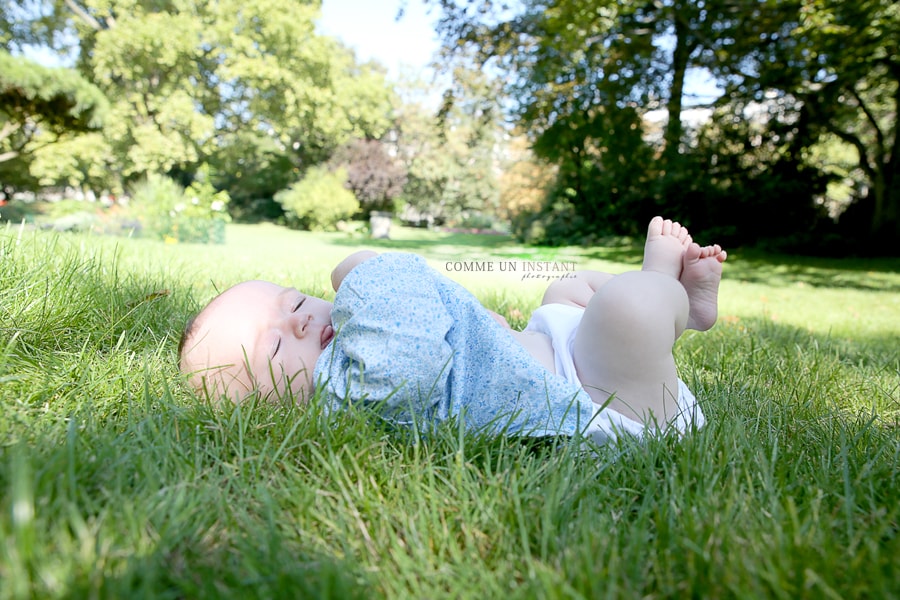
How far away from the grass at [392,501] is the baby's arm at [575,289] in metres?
0.51

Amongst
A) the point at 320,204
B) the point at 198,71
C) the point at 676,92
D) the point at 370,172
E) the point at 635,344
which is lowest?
the point at 635,344

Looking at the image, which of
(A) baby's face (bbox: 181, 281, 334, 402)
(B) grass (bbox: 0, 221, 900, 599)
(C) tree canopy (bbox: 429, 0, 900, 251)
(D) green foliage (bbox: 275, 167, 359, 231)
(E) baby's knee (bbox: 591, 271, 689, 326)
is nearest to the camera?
(B) grass (bbox: 0, 221, 900, 599)

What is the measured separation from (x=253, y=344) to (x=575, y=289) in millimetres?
1101

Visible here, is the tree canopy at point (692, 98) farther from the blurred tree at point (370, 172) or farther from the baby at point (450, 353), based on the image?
the blurred tree at point (370, 172)

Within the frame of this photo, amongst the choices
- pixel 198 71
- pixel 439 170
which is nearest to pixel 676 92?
pixel 198 71

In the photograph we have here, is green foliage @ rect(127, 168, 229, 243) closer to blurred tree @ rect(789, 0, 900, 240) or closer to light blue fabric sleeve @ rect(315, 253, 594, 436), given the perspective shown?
light blue fabric sleeve @ rect(315, 253, 594, 436)

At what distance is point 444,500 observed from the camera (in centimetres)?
100

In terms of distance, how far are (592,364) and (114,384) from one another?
4.01 feet

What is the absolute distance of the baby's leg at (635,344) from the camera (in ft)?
4.24

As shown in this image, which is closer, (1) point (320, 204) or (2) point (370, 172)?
(1) point (320, 204)

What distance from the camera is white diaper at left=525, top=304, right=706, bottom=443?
134 cm

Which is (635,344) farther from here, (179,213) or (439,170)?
(439,170)

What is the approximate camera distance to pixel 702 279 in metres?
1.64

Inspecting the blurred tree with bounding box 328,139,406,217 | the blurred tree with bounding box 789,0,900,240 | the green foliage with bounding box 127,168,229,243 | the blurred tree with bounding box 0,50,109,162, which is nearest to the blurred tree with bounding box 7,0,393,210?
the blurred tree with bounding box 0,50,109,162
